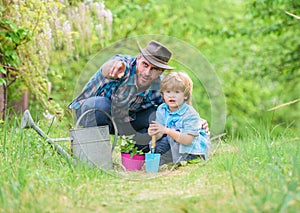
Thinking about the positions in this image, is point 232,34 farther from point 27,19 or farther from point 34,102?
point 27,19

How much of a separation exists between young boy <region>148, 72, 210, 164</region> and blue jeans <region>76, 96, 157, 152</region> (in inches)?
7.1

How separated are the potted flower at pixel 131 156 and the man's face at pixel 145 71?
41 centimetres

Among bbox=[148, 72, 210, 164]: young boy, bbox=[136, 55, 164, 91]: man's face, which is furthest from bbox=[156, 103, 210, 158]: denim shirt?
bbox=[136, 55, 164, 91]: man's face

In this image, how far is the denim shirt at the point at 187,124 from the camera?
3.51 meters

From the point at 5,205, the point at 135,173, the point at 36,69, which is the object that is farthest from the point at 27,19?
the point at 5,205

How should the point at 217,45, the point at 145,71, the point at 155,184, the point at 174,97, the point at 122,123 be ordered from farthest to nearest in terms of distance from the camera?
the point at 217,45
the point at 122,123
the point at 174,97
the point at 145,71
the point at 155,184

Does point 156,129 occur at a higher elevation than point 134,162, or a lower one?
higher

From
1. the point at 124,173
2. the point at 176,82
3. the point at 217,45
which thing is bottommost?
the point at 124,173

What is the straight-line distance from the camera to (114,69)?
129 inches

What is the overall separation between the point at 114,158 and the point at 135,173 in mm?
426

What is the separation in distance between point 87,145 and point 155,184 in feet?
1.91

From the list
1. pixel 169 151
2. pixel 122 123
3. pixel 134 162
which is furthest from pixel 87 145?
pixel 169 151

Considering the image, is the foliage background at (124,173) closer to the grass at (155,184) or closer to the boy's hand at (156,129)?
the grass at (155,184)

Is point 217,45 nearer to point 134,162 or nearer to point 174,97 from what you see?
point 174,97
